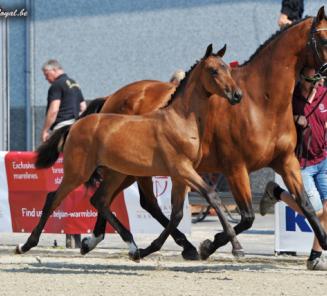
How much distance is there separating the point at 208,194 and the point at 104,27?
992cm

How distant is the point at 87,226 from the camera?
12508 mm

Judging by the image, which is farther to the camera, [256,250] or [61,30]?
[61,30]

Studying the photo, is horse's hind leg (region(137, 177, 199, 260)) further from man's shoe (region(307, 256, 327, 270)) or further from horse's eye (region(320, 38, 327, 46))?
horse's eye (region(320, 38, 327, 46))

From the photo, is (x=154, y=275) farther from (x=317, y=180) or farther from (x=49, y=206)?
(x=317, y=180)

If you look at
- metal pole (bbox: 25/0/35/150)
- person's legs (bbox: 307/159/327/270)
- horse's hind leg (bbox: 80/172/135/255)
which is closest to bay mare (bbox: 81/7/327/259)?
person's legs (bbox: 307/159/327/270)

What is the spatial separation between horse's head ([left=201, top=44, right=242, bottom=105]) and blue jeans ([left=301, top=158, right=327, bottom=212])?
4.60 feet

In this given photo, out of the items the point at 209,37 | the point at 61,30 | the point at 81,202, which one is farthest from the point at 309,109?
the point at 61,30

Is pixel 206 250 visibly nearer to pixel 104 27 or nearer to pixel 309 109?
pixel 309 109

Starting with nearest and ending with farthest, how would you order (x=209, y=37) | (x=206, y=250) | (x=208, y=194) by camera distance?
(x=208, y=194), (x=206, y=250), (x=209, y=37)

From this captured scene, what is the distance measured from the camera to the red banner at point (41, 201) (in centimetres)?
1248

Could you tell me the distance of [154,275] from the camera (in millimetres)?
Answer: 9703

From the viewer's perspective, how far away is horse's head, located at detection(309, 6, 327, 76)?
9760 mm

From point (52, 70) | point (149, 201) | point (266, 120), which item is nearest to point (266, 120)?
point (266, 120)

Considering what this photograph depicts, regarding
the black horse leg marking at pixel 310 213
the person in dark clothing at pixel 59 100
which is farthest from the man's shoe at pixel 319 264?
the person in dark clothing at pixel 59 100
